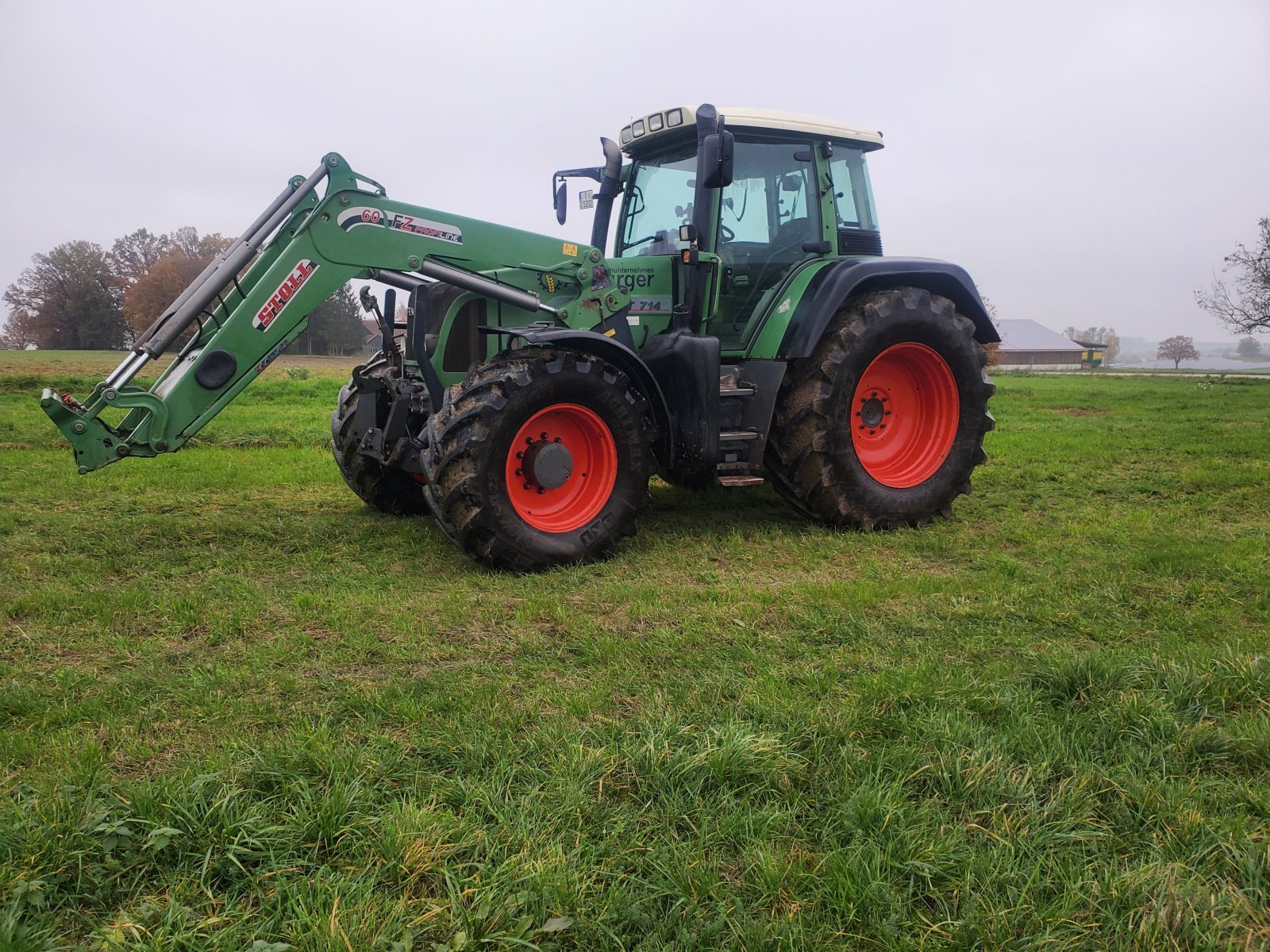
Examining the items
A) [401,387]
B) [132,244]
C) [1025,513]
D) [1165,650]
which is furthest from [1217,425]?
[132,244]

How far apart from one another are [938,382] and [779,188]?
189 centimetres

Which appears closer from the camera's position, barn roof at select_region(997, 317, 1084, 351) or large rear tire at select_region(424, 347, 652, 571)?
large rear tire at select_region(424, 347, 652, 571)

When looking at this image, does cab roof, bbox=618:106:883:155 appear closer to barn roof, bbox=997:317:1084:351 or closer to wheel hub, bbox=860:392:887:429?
wheel hub, bbox=860:392:887:429

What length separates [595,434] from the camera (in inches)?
213

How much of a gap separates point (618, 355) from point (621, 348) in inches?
4.1

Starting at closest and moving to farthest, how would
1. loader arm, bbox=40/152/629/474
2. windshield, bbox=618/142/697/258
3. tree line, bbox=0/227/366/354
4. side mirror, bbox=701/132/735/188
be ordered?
loader arm, bbox=40/152/629/474
side mirror, bbox=701/132/735/188
windshield, bbox=618/142/697/258
tree line, bbox=0/227/366/354

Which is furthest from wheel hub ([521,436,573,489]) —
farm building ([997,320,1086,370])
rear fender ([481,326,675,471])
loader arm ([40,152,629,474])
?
farm building ([997,320,1086,370])

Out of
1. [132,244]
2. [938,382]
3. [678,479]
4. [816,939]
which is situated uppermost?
[132,244]

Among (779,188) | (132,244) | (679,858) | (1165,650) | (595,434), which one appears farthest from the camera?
(132,244)

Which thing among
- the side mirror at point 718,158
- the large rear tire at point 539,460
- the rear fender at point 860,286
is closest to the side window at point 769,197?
the rear fender at point 860,286

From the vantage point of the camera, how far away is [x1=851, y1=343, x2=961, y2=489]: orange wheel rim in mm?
6477

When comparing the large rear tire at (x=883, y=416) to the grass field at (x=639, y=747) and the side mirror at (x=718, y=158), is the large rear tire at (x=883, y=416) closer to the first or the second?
the grass field at (x=639, y=747)

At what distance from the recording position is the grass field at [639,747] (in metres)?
2.02

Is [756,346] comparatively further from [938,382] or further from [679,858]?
[679,858]
